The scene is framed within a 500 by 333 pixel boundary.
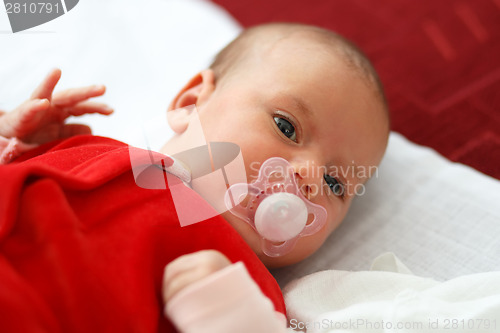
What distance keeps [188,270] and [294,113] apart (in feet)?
1.24

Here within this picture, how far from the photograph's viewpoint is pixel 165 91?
4.57 feet

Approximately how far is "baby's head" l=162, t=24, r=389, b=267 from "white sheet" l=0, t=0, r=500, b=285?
0.12m

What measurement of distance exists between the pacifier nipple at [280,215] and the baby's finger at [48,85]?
51 cm

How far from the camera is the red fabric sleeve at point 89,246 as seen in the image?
653 mm

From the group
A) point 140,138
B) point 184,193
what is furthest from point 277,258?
point 140,138

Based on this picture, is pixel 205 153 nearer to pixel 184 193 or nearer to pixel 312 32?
pixel 184 193

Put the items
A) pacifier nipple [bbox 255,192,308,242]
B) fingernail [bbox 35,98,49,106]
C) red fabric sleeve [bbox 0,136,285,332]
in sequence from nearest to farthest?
1. red fabric sleeve [bbox 0,136,285,332]
2. pacifier nipple [bbox 255,192,308,242]
3. fingernail [bbox 35,98,49,106]

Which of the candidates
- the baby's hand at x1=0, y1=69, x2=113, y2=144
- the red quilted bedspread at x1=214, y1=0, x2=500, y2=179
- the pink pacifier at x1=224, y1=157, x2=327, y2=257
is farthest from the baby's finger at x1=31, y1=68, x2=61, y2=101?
the red quilted bedspread at x1=214, y1=0, x2=500, y2=179

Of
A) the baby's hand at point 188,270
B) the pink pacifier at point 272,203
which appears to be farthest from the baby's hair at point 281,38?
the baby's hand at point 188,270

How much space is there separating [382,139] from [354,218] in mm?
210

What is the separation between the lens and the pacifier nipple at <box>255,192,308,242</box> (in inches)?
32.2

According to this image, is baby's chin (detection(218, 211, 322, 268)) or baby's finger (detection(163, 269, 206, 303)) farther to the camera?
baby's chin (detection(218, 211, 322, 268))

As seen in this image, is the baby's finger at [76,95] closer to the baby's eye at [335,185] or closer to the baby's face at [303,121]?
the baby's face at [303,121]

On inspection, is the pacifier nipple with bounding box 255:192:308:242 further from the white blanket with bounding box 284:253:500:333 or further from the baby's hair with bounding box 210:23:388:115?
the baby's hair with bounding box 210:23:388:115
